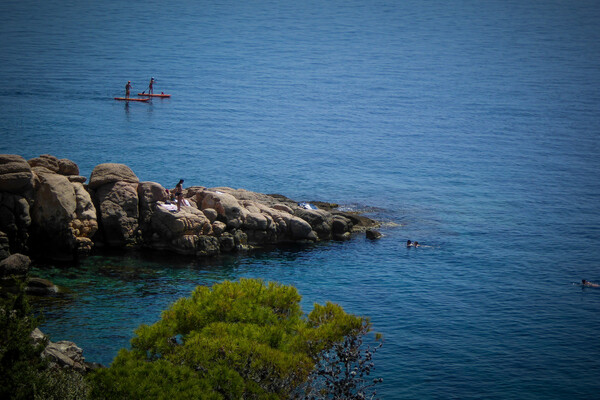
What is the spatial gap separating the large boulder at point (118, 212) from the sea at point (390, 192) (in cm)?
259

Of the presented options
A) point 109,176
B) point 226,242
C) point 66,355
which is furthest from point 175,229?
point 66,355

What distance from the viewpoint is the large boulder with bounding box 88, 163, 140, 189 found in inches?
2611

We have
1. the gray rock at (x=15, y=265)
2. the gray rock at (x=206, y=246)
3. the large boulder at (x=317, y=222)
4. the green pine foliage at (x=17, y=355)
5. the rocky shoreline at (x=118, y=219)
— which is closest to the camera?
the green pine foliage at (x=17, y=355)

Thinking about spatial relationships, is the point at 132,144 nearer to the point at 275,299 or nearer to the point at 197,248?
the point at 197,248

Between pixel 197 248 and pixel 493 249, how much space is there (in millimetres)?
35171

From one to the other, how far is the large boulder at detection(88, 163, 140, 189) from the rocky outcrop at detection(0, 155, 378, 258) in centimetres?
10

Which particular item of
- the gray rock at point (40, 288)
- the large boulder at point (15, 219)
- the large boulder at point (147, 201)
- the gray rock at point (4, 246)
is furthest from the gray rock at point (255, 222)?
the gray rock at point (4, 246)

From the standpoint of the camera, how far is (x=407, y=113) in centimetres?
16712

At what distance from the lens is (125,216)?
216 ft

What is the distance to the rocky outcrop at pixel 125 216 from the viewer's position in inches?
2379

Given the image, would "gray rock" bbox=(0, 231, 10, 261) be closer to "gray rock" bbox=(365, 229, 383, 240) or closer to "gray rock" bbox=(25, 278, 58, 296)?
"gray rock" bbox=(25, 278, 58, 296)

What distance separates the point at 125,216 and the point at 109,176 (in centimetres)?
447

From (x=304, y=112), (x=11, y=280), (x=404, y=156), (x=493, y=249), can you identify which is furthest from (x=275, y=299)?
(x=304, y=112)

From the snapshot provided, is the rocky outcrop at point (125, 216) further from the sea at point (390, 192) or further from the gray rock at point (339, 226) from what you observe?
the sea at point (390, 192)
